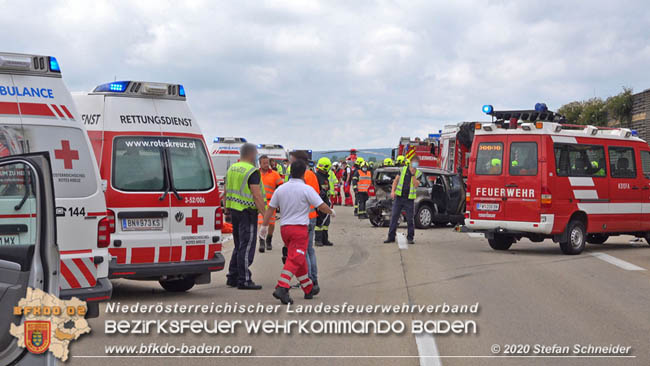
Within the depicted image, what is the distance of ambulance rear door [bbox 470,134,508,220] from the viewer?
15734 millimetres

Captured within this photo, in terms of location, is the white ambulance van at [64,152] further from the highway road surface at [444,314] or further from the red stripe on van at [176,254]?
the red stripe on van at [176,254]

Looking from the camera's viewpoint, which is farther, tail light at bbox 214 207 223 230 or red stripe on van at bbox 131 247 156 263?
tail light at bbox 214 207 223 230

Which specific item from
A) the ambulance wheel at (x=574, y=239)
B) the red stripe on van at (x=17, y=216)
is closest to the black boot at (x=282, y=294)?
the red stripe on van at (x=17, y=216)

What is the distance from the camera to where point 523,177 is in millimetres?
15375

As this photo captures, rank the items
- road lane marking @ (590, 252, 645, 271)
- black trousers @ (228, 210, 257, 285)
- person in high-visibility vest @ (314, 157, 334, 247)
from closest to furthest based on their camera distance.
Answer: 1. black trousers @ (228, 210, 257, 285)
2. road lane marking @ (590, 252, 645, 271)
3. person in high-visibility vest @ (314, 157, 334, 247)

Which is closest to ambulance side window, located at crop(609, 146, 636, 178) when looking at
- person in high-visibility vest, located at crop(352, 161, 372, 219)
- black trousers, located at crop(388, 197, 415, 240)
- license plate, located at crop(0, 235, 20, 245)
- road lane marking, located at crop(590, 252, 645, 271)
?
road lane marking, located at crop(590, 252, 645, 271)

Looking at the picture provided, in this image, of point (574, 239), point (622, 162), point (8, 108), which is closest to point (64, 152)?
point (8, 108)

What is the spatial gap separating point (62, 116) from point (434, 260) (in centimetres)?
877

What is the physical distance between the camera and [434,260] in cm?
1455

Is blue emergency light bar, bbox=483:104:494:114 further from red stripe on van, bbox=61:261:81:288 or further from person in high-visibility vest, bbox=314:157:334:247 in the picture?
red stripe on van, bbox=61:261:81:288

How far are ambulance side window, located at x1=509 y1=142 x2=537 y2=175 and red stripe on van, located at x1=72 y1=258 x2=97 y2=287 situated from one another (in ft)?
32.8

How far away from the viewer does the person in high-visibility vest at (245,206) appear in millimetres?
10766

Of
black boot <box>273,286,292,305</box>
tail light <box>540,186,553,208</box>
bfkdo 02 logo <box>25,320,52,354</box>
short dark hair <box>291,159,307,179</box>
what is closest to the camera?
bfkdo 02 logo <box>25,320,52,354</box>

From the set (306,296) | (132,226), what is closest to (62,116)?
(132,226)
